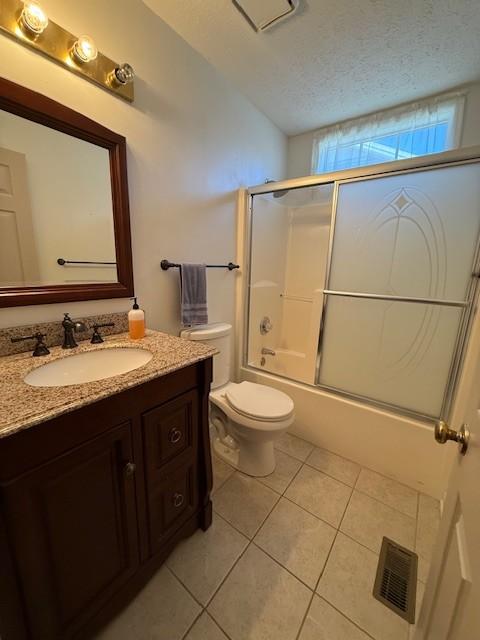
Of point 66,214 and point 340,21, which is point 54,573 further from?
point 340,21

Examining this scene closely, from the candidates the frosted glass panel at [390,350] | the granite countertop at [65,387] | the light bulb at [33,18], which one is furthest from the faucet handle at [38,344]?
the frosted glass panel at [390,350]

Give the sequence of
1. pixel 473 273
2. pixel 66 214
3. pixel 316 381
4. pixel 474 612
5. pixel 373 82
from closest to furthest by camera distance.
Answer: pixel 474 612
pixel 66 214
pixel 473 273
pixel 373 82
pixel 316 381

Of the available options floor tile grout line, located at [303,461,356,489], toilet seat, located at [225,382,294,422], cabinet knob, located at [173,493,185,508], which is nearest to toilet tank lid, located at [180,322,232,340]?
toilet seat, located at [225,382,294,422]

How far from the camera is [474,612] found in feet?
1.29

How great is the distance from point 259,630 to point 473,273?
181 cm

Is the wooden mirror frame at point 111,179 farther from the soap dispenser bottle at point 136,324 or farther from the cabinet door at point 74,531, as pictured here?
the cabinet door at point 74,531

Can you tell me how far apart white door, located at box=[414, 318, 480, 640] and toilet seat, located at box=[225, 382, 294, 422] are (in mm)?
797

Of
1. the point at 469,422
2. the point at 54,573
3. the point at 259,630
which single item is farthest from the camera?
the point at 259,630

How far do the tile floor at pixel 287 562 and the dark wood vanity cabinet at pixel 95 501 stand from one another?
0.43 feet

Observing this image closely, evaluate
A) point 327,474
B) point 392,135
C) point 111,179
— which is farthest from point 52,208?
point 392,135

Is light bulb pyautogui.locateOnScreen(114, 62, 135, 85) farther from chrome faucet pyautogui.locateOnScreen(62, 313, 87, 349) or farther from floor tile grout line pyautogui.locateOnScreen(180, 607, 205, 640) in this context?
floor tile grout line pyautogui.locateOnScreen(180, 607, 205, 640)

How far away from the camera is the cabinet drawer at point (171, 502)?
974mm

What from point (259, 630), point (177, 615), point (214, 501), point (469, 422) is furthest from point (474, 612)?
point (214, 501)

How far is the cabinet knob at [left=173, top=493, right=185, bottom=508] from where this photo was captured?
1.05 meters
